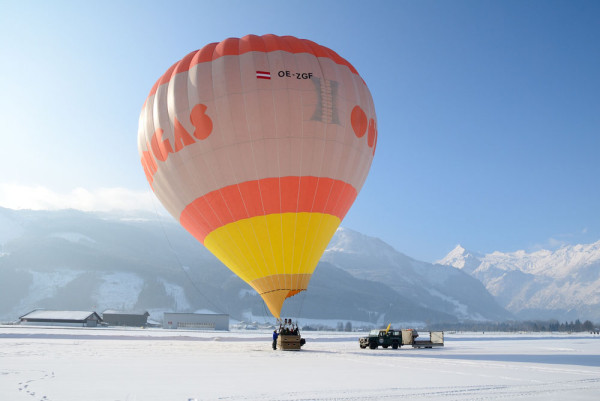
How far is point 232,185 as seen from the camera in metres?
27.2

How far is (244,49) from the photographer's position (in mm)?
27875

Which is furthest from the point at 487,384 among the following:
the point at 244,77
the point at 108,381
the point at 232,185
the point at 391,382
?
the point at 244,77

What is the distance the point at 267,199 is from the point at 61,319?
10454 cm

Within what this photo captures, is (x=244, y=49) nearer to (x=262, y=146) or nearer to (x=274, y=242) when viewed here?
(x=262, y=146)

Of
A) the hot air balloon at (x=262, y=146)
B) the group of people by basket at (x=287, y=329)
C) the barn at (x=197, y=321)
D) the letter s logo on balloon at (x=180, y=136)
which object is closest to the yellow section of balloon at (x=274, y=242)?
the hot air balloon at (x=262, y=146)

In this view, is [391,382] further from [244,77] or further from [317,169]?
[244,77]

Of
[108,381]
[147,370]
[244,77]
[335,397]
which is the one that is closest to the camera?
[335,397]

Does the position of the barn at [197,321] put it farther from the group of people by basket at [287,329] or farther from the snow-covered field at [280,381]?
the snow-covered field at [280,381]

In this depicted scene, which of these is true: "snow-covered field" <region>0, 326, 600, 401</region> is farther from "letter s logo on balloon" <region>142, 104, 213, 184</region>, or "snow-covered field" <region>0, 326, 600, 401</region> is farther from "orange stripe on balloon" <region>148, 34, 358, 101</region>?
"orange stripe on balloon" <region>148, 34, 358, 101</region>

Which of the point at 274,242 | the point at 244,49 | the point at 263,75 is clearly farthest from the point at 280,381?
the point at 244,49

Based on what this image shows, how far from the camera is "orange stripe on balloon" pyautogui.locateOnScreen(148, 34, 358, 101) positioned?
28.0m

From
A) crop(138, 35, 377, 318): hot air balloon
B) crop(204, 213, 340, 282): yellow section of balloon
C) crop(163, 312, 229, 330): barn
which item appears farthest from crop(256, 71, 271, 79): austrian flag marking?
crop(163, 312, 229, 330): barn

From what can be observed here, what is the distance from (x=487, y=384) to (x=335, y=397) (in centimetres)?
543

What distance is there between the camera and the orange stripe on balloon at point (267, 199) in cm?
2716
